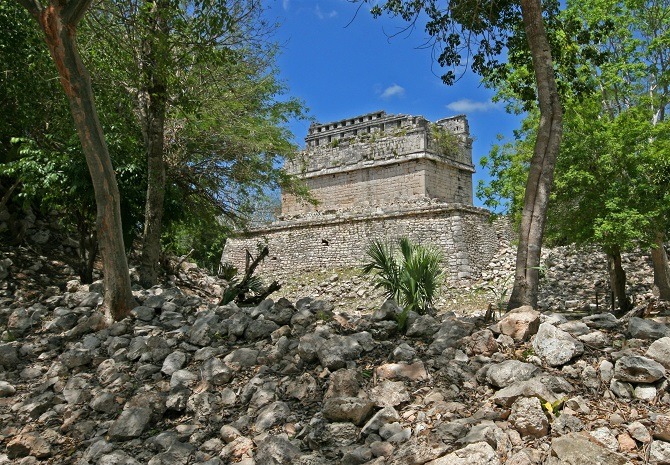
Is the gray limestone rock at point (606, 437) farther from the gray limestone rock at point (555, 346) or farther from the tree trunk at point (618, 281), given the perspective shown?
the tree trunk at point (618, 281)

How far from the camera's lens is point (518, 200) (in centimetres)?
1263

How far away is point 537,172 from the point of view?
509 centimetres

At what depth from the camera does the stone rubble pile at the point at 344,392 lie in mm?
2996

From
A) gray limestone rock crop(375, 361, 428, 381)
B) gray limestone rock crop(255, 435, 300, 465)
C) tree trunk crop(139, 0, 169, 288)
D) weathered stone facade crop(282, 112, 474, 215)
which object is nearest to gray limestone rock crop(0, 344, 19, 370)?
tree trunk crop(139, 0, 169, 288)

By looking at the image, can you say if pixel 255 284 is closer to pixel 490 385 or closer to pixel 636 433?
pixel 490 385

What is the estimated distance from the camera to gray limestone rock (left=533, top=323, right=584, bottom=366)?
143 inches

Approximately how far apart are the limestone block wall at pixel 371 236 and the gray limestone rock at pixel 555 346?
494 inches

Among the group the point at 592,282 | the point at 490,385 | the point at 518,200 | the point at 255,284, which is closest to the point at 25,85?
the point at 255,284

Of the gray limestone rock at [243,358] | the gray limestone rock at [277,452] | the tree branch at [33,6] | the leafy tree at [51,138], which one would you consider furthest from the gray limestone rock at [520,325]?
the leafy tree at [51,138]

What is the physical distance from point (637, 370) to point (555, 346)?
0.51m

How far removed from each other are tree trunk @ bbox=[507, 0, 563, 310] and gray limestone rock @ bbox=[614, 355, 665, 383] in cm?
153

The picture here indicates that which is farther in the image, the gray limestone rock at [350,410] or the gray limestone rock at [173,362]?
the gray limestone rock at [173,362]

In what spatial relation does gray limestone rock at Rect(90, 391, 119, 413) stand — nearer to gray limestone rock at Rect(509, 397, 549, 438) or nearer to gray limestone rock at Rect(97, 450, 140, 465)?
gray limestone rock at Rect(97, 450, 140, 465)

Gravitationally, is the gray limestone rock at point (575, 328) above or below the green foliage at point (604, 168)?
below
